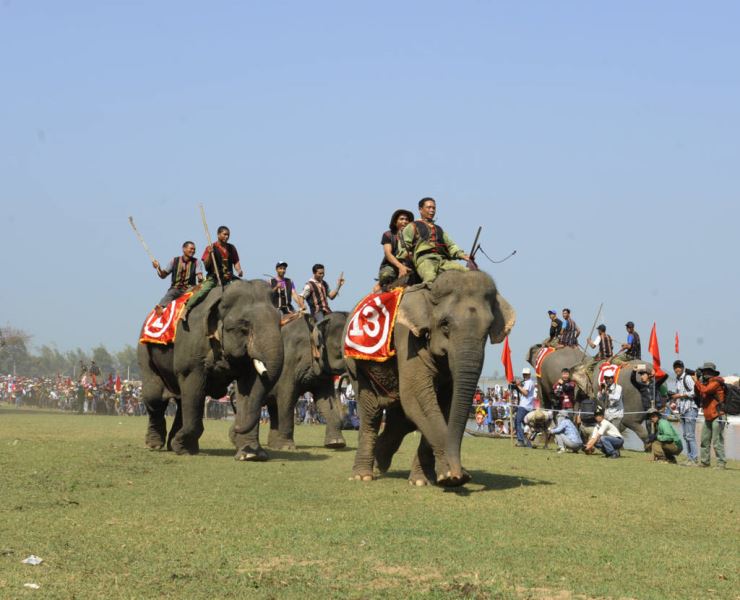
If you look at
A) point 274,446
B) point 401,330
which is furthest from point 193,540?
point 274,446

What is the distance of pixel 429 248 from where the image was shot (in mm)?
14922

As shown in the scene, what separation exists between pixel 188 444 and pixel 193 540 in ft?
31.2

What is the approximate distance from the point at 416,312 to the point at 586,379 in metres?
15.6

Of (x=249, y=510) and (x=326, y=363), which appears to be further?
(x=326, y=363)

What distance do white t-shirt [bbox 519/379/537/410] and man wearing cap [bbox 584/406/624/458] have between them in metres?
3.64

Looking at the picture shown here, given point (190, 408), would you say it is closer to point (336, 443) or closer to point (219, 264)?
point (219, 264)

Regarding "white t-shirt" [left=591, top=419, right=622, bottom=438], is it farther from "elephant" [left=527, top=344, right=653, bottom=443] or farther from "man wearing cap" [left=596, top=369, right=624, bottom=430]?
"man wearing cap" [left=596, top=369, right=624, bottom=430]

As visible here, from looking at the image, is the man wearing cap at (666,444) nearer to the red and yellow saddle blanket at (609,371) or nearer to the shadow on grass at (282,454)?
the red and yellow saddle blanket at (609,371)

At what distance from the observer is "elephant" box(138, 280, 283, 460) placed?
59.7 feet

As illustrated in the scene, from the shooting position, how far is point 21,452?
18.2 metres

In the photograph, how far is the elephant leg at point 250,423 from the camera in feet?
59.5

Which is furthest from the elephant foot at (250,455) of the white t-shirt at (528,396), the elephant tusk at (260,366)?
the white t-shirt at (528,396)

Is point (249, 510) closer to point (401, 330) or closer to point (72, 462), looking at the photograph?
point (401, 330)

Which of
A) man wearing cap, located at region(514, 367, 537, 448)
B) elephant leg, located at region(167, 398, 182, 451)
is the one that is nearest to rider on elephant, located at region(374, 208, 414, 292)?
elephant leg, located at region(167, 398, 182, 451)
